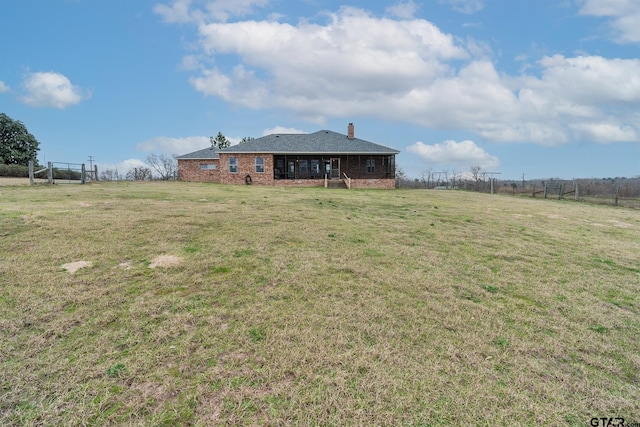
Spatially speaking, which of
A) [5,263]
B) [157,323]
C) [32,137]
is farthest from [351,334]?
[32,137]

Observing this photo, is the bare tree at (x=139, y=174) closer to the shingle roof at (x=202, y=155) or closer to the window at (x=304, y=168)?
the shingle roof at (x=202, y=155)

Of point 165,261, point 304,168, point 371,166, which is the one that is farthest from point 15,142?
point 165,261

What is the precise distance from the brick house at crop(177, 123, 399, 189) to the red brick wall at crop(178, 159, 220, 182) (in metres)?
0.73

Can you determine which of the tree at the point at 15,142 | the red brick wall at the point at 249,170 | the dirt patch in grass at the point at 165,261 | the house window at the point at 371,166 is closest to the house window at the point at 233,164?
the red brick wall at the point at 249,170

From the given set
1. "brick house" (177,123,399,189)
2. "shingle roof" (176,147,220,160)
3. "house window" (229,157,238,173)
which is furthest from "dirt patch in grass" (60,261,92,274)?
"shingle roof" (176,147,220,160)

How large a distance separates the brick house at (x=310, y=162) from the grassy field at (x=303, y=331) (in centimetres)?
2021

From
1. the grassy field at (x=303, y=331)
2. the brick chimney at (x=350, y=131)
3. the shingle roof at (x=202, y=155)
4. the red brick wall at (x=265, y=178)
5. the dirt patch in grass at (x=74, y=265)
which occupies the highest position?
the brick chimney at (x=350, y=131)

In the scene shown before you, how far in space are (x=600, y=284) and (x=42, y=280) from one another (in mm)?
8662

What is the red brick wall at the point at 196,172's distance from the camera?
3125cm

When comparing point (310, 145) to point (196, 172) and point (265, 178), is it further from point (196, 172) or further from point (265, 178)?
point (196, 172)

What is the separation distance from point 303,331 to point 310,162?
25767 millimetres

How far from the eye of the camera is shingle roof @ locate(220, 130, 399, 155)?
2689cm

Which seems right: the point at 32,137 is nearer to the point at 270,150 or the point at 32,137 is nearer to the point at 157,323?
the point at 270,150

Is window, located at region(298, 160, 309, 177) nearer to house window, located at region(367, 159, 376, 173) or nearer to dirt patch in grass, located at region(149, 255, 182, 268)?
house window, located at region(367, 159, 376, 173)
